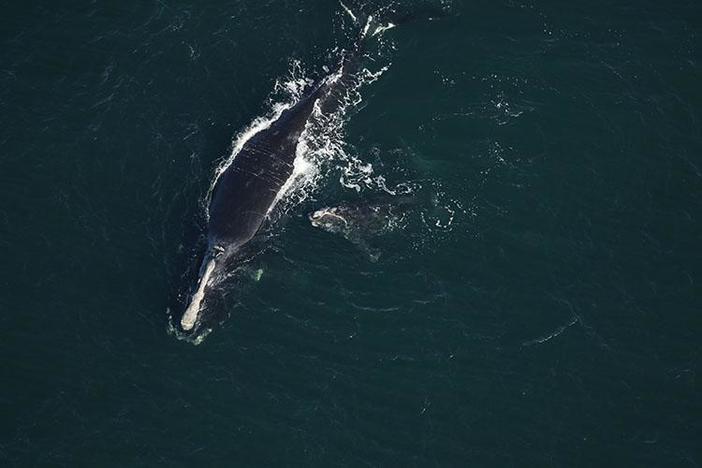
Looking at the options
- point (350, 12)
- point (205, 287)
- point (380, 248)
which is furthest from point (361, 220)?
point (350, 12)

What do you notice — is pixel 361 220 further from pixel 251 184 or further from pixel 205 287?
pixel 205 287

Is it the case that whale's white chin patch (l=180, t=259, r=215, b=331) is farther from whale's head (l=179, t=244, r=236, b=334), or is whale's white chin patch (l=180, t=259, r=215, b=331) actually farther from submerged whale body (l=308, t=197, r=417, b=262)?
submerged whale body (l=308, t=197, r=417, b=262)

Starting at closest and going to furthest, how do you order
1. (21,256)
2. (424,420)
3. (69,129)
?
(424,420) → (21,256) → (69,129)

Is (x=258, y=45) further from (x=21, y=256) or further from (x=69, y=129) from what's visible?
(x=21, y=256)

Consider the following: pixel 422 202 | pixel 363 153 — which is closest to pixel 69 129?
pixel 363 153

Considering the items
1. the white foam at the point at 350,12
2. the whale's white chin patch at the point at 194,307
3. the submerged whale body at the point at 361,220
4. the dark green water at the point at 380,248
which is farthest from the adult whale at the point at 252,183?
the submerged whale body at the point at 361,220

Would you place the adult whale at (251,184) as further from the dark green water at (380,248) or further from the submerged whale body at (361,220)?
the submerged whale body at (361,220)
